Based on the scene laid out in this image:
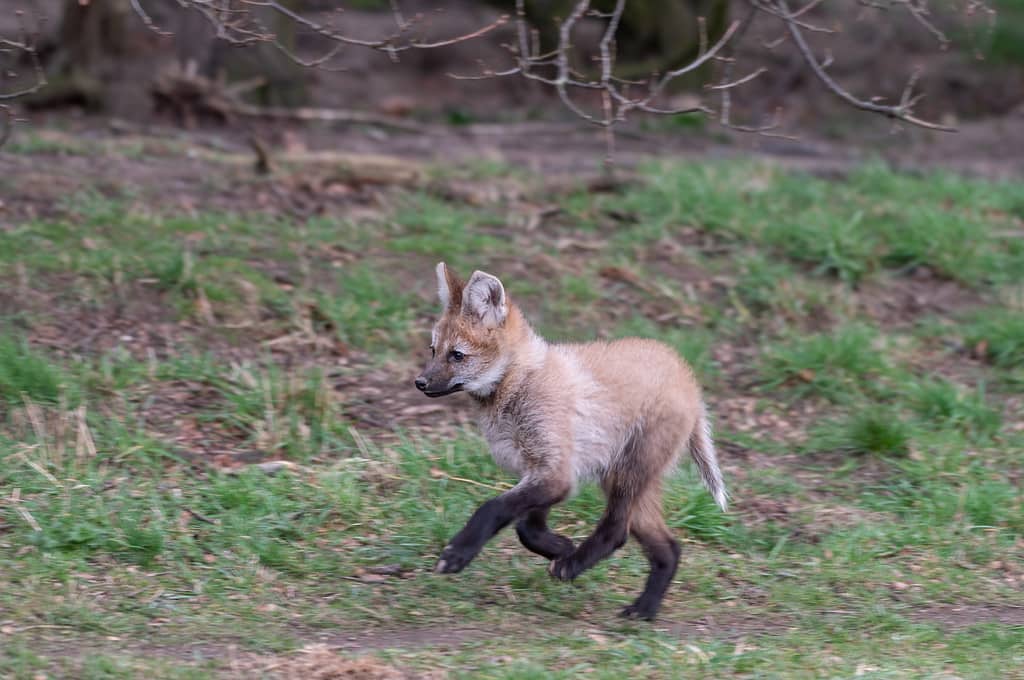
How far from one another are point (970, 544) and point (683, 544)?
1.21m

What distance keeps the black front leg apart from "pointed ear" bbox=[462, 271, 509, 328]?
Result: 0.70m

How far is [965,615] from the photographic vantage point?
14.7 ft

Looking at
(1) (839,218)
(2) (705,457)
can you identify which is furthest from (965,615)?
(1) (839,218)

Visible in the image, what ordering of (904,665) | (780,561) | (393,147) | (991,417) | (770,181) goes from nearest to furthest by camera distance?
1. (904,665)
2. (780,561)
3. (991,417)
4. (770,181)
5. (393,147)

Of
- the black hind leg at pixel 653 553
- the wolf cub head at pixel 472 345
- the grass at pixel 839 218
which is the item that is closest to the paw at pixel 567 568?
the black hind leg at pixel 653 553

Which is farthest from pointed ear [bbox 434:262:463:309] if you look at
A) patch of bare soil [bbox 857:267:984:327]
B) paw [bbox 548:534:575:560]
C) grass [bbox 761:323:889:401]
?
patch of bare soil [bbox 857:267:984:327]

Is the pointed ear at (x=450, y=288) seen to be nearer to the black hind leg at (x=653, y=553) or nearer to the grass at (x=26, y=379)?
the black hind leg at (x=653, y=553)

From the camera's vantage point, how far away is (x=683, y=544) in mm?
4988

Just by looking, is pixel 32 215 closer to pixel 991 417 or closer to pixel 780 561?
pixel 780 561

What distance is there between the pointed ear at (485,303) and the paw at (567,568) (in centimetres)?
91

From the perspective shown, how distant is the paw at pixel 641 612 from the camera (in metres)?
4.24

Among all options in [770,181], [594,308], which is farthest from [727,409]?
[770,181]

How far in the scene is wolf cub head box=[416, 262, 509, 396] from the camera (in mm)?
4477

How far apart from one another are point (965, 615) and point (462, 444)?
2215 mm
